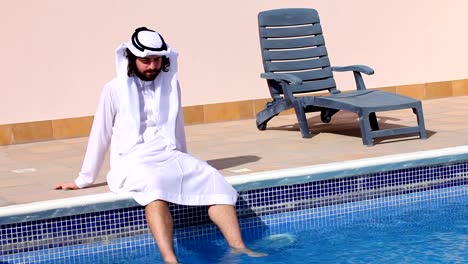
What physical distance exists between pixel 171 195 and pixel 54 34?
357cm

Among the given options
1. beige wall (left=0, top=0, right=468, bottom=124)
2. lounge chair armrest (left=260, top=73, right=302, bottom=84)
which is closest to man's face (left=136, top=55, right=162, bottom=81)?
lounge chair armrest (left=260, top=73, right=302, bottom=84)

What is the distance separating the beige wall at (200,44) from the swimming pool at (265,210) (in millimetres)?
2986

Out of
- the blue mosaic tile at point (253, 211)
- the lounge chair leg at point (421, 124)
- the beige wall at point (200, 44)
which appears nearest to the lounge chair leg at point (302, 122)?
the lounge chair leg at point (421, 124)

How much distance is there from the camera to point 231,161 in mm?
6832

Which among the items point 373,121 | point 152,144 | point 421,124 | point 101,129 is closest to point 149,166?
point 152,144

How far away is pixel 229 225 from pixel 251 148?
2079 mm

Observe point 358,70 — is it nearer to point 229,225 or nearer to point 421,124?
point 421,124

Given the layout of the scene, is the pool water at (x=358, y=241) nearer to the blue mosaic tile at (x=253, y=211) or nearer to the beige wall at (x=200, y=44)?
the blue mosaic tile at (x=253, y=211)

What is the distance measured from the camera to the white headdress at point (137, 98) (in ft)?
17.7

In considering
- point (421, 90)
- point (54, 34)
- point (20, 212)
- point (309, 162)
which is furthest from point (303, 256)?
point (421, 90)

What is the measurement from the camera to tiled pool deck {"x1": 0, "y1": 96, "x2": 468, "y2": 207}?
6.35 metres

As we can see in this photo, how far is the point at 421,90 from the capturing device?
396 inches

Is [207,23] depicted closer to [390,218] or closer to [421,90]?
[421,90]

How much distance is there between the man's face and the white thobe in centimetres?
10
